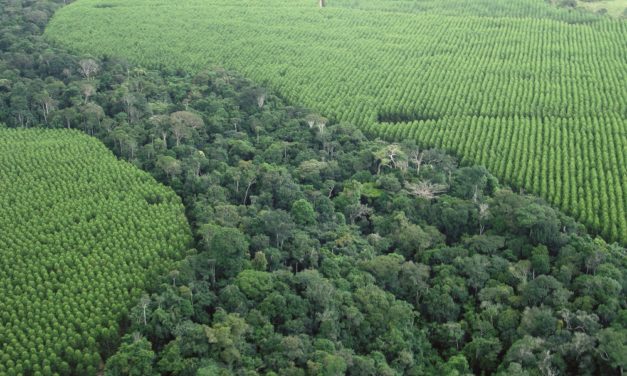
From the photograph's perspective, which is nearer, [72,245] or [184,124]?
[72,245]

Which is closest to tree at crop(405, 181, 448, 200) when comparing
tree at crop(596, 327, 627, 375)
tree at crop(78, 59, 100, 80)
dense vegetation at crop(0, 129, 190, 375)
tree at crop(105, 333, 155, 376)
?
dense vegetation at crop(0, 129, 190, 375)

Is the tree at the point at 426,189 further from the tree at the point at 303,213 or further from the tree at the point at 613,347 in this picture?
the tree at the point at 613,347

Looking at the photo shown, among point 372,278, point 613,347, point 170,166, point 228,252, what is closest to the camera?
point 613,347

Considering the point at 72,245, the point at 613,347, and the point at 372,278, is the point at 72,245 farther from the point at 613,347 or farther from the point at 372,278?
the point at 613,347

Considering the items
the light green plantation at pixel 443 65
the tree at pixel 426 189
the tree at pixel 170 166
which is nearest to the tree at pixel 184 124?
the tree at pixel 170 166

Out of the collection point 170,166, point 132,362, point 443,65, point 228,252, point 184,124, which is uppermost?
point 443,65

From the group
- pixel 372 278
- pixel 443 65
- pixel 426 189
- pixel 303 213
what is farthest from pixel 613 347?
pixel 443 65

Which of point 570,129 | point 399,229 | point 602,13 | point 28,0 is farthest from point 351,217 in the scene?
point 28,0
